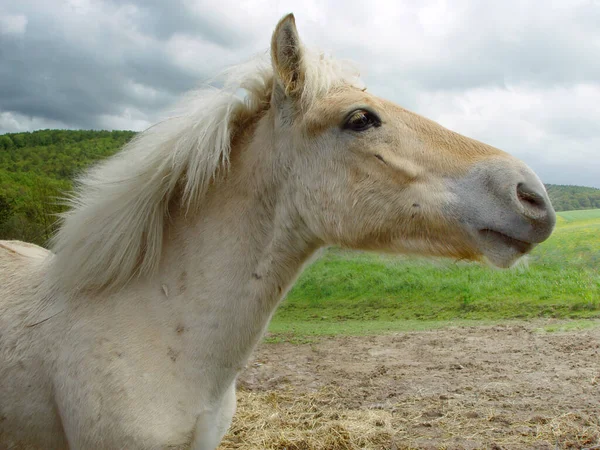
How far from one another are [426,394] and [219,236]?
168 inches

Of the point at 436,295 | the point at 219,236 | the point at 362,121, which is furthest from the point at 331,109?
the point at 436,295

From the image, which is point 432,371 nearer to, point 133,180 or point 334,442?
point 334,442

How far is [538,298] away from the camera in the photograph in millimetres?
10570

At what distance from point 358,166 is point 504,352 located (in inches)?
241

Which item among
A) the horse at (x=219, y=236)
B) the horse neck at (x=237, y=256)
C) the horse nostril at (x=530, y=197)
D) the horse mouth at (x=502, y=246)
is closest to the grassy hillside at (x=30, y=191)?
the horse at (x=219, y=236)

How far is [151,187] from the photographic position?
229cm

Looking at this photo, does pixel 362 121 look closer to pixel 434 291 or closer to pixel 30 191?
pixel 434 291

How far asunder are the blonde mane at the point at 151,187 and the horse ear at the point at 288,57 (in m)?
0.04

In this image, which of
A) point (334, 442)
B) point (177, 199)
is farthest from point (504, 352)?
point (177, 199)

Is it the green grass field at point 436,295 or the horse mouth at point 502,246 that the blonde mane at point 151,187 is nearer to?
the horse mouth at point 502,246

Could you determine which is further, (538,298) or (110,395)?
(538,298)

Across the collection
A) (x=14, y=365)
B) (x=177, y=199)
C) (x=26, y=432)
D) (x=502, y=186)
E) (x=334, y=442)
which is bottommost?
(x=334, y=442)

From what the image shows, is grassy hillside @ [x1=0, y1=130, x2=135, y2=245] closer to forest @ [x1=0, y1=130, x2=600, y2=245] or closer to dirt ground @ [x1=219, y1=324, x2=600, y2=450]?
forest @ [x1=0, y1=130, x2=600, y2=245]

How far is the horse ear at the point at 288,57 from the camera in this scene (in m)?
2.17
